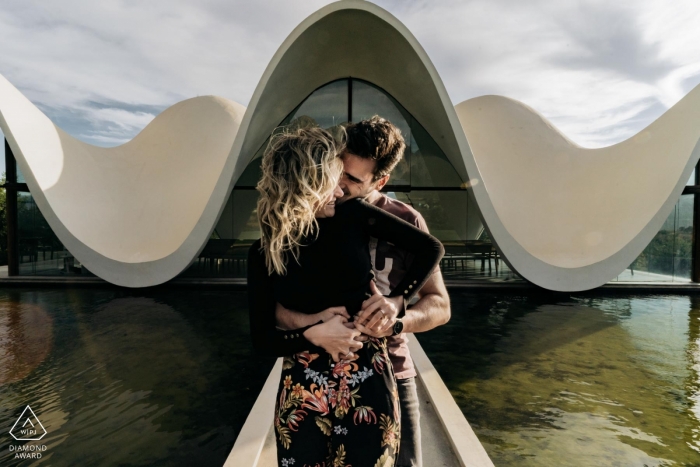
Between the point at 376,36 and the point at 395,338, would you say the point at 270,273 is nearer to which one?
the point at 395,338

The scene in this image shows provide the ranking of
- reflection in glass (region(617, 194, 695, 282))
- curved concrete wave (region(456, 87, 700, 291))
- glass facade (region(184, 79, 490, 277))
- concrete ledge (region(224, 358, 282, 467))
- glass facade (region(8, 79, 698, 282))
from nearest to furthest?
concrete ledge (region(224, 358, 282, 467)) → curved concrete wave (region(456, 87, 700, 291)) → reflection in glass (region(617, 194, 695, 282)) → glass facade (region(8, 79, 698, 282)) → glass facade (region(184, 79, 490, 277))

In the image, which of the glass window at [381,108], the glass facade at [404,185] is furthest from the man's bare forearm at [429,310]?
the glass window at [381,108]

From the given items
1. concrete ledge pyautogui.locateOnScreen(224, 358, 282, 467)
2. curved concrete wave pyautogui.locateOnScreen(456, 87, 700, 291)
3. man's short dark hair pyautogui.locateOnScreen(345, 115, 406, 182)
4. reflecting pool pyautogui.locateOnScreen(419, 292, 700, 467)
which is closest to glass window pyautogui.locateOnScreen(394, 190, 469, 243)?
curved concrete wave pyautogui.locateOnScreen(456, 87, 700, 291)

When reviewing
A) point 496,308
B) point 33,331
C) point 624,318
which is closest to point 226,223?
point 33,331

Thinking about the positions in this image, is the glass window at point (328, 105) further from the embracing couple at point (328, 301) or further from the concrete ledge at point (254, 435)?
the embracing couple at point (328, 301)

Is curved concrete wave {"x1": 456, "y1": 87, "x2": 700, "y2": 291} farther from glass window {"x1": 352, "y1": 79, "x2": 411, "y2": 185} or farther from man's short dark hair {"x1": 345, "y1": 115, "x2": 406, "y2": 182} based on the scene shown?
man's short dark hair {"x1": 345, "y1": 115, "x2": 406, "y2": 182}

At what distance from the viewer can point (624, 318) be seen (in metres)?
6.62

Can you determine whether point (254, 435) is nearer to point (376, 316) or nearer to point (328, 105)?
point (376, 316)

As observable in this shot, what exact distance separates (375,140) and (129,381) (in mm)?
4050

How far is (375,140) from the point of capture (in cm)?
126

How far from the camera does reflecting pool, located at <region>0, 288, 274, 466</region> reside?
2.78m

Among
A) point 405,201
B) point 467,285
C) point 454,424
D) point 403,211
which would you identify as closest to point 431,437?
point 454,424

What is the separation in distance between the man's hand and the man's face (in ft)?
1.22

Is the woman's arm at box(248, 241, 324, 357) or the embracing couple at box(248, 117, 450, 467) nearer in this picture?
the embracing couple at box(248, 117, 450, 467)
